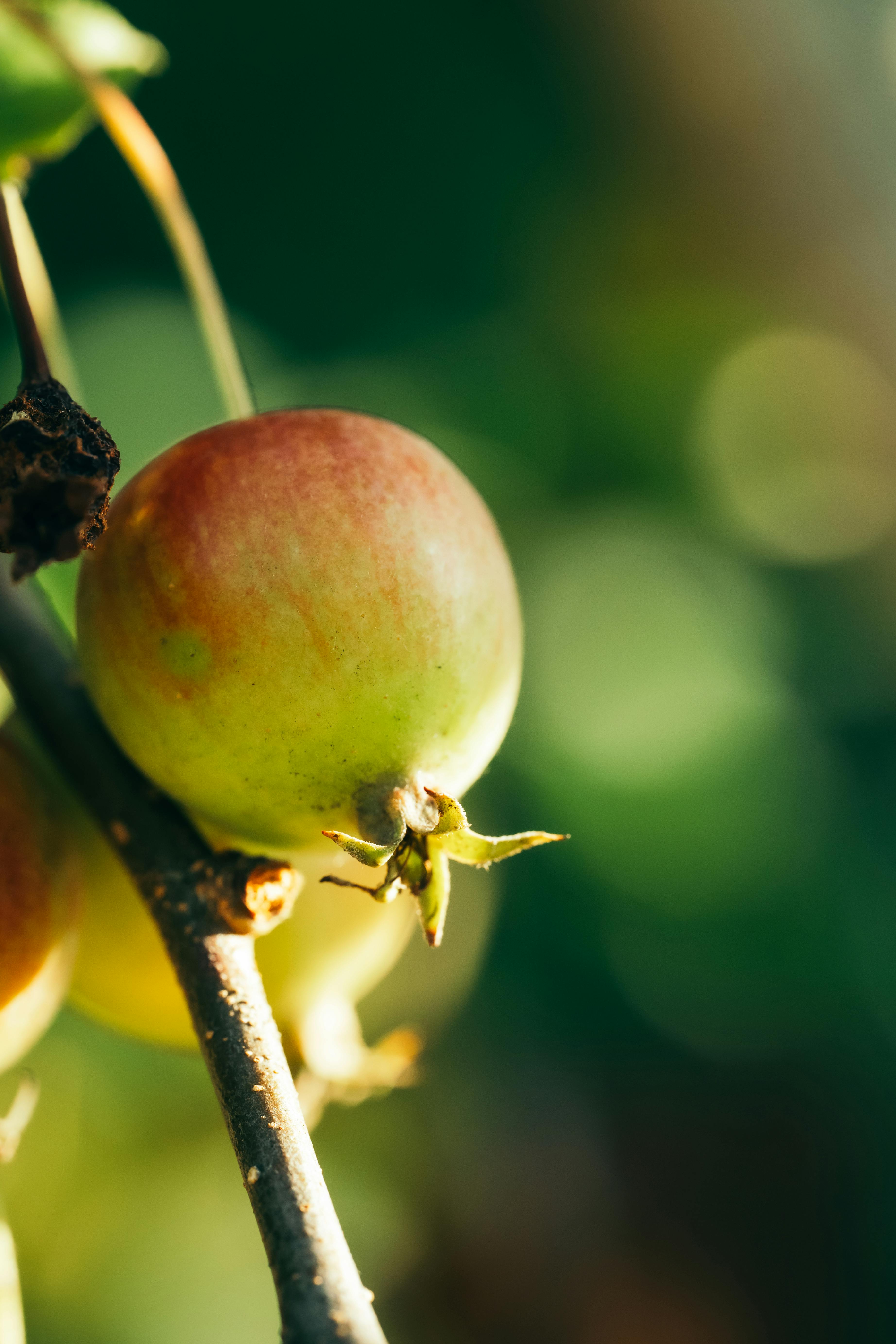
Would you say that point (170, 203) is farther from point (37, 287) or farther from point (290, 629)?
point (290, 629)

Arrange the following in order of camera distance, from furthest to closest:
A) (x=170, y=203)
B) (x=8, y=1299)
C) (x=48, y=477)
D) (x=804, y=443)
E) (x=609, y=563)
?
1. (x=804, y=443)
2. (x=609, y=563)
3. (x=170, y=203)
4. (x=8, y=1299)
5. (x=48, y=477)

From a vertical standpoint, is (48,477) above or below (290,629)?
above

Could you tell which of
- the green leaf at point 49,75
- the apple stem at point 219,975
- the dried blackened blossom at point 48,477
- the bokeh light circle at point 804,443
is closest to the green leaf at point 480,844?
the apple stem at point 219,975

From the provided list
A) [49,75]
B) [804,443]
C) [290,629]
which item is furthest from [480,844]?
[804,443]

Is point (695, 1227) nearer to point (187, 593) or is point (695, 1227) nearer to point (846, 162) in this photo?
point (187, 593)

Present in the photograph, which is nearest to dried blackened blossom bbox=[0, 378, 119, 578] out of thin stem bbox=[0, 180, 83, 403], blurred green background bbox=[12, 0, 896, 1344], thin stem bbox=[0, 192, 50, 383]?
thin stem bbox=[0, 192, 50, 383]

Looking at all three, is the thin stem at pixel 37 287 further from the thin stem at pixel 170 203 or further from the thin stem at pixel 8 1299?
the thin stem at pixel 8 1299

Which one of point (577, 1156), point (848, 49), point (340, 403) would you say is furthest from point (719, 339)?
point (577, 1156)
